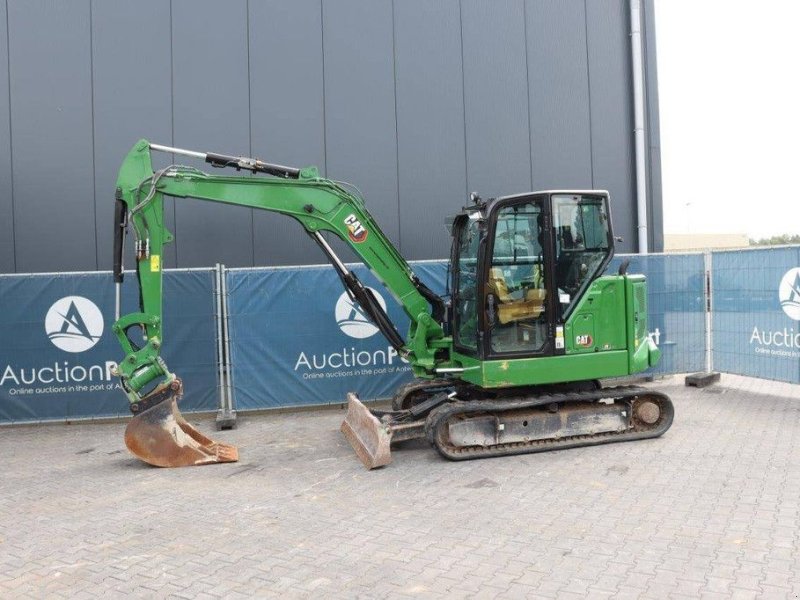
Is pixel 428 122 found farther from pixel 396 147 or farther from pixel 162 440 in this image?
pixel 162 440

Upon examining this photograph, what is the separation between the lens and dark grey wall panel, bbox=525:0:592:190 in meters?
11.7

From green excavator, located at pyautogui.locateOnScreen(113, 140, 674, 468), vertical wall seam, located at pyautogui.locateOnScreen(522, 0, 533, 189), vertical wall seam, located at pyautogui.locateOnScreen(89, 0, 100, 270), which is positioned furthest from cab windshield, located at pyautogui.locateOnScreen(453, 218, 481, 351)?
vertical wall seam, located at pyautogui.locateOnScreen(89, 0, 100, 270)

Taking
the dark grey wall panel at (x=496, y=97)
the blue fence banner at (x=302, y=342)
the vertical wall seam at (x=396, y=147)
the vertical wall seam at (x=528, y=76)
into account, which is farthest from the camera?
the vertical wall seam at (x=528, y=76)

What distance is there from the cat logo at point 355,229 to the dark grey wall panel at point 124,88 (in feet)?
13.1

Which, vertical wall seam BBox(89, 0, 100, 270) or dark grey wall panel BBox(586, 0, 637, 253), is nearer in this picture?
vertical wall seam BBox(89, 0, 100, 270)

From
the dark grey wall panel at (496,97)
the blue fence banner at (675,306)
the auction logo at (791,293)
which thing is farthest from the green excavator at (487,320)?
the dark grey wall panel at (496,97)

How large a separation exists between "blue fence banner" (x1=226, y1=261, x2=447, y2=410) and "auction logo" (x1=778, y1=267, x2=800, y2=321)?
15.7ft

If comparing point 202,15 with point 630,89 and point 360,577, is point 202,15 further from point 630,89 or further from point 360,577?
point 360,577

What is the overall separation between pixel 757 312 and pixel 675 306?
120 cm

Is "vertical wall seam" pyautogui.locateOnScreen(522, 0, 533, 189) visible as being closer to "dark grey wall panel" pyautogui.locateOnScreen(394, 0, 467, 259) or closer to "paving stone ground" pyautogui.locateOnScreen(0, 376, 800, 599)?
"dark grey wall panel" pyautogui.locateOnScreen(394, 0, 467, 259)

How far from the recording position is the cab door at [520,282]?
7.15m

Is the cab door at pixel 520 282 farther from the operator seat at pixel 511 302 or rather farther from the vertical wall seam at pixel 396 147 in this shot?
the vertical wall seam at pixel 396 147

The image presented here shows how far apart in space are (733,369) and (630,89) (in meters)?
5.19

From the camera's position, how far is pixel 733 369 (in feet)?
34.4
